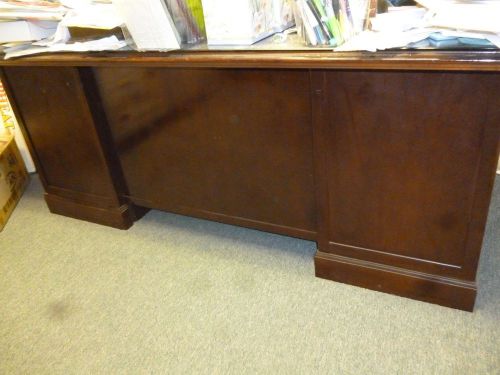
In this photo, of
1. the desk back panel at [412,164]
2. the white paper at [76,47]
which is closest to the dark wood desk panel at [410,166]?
the desk back panel at [412,164]

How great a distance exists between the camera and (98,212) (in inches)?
71.9

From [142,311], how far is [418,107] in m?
1.05

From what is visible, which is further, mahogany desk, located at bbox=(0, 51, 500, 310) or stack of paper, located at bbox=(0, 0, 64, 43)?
stack of paper, located at bbox=(0, 0, 64, 43)

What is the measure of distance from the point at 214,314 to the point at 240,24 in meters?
0.90

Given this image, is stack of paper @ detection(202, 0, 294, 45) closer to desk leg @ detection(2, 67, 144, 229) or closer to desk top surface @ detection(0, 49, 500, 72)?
desk top surface @ detection(0, 49, 500, 72)

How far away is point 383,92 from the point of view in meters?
1.05

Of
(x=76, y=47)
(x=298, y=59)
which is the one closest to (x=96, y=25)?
(x=76, y=47)

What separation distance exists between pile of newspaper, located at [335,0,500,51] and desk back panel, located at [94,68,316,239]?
216mm

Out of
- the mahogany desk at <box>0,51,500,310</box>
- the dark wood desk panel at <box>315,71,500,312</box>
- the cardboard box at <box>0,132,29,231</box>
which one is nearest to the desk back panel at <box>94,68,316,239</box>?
the mahogany desk at <box>0,51,500,310</box>

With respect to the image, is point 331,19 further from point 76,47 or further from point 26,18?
point 26,18

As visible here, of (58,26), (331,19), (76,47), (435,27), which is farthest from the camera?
(58,26)

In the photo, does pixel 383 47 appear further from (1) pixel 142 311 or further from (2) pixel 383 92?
(1) pixel 142 311

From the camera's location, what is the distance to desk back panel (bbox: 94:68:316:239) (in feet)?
4.07

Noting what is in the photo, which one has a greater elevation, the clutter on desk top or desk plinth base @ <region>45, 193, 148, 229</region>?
the clutter on desk top
